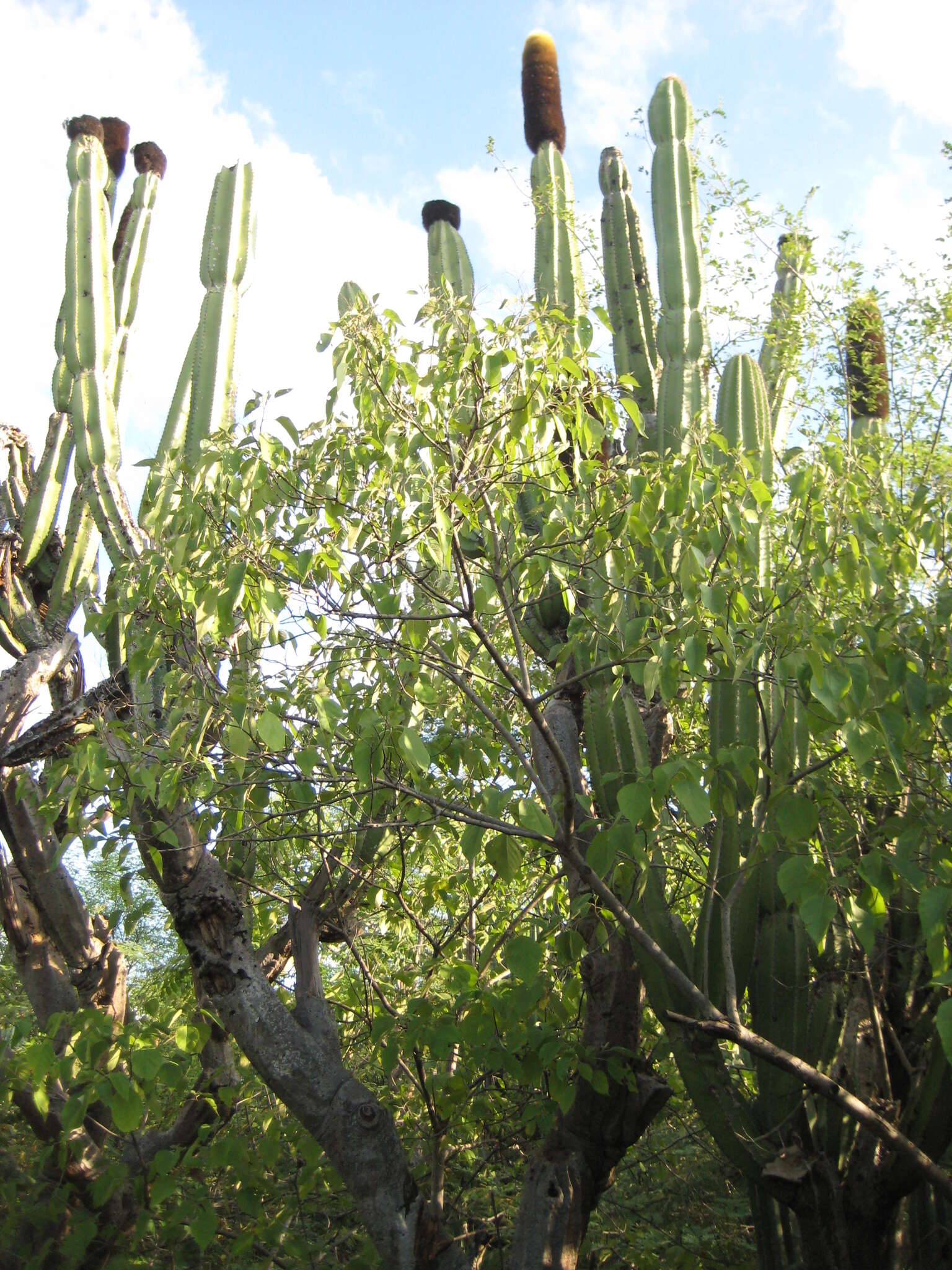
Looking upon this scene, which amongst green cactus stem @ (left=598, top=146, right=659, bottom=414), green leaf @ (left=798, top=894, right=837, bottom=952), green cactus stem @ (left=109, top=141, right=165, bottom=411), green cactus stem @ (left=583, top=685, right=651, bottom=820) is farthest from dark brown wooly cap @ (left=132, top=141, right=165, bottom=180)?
green leaf @ (left=798, top=894, right=837, bottom=952)

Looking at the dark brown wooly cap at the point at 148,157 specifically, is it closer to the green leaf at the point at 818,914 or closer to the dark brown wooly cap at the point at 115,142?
the dark brown wooly cap at the point at 115,142

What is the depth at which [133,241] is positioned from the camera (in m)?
7.80

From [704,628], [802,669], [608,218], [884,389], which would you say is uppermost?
[608,218]

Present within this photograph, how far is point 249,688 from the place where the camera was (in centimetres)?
297

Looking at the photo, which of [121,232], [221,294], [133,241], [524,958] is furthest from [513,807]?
A: [121,232]

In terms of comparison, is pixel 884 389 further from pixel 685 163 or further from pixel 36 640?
pixel 36 640

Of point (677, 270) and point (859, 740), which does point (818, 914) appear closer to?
point (859, 740)

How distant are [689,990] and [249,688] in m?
1.50

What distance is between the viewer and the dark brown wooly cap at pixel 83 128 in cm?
729

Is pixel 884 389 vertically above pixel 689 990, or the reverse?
pixel 884 389

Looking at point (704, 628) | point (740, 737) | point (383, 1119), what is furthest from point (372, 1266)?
point (704, 628)

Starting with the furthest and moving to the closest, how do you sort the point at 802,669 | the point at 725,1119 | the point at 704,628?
the point at 725,1119, the point at 704,628, the point at 802,669

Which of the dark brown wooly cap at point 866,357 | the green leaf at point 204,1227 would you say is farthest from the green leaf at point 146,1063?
the dark brown wooly cap at point 866,357

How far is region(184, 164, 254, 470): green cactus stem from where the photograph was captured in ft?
Result: 19.6
